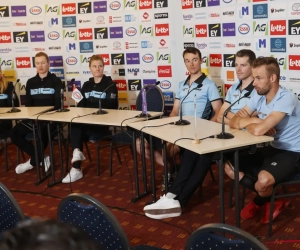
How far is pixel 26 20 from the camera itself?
5.93m

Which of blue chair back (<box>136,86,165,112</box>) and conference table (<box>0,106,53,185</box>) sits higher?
blue chair back (<box>136,86,165,112</box>)

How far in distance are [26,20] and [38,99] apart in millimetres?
1283

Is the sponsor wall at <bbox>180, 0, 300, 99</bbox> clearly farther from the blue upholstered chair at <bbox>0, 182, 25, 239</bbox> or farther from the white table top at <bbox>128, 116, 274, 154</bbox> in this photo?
the blue upholstered chair at <bbox>0, 182, 25, 239</bbox>

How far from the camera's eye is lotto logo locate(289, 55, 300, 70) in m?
4.40

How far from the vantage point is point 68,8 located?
19.1 ft

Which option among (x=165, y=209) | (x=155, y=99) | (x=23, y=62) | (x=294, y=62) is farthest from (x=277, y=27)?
(x=23, y=62)

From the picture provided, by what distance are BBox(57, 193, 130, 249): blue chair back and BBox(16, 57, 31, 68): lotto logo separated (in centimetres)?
436

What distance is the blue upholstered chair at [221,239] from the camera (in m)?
1.48

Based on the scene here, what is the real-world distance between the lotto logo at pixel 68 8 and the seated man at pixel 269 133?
316cm

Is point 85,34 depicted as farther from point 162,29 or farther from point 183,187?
point 183,187

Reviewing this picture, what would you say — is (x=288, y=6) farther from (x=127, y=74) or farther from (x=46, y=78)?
(x=46, y=78)

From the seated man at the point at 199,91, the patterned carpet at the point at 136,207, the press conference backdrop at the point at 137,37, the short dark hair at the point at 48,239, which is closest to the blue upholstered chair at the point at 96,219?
the short dark hair at the point at 48,239

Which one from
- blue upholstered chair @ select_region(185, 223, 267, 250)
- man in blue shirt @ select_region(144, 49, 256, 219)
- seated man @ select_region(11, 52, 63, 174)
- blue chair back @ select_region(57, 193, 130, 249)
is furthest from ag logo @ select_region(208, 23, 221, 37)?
blue upholstered chair @ select_region(185, 223, 267, 250)

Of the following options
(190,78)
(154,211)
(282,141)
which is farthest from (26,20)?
(282,141)
